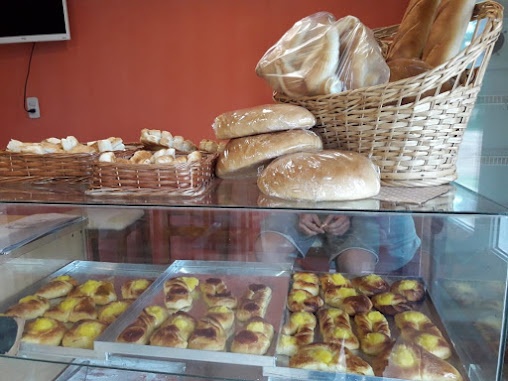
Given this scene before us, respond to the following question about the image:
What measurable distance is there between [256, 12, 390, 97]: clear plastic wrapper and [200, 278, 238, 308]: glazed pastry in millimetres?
588

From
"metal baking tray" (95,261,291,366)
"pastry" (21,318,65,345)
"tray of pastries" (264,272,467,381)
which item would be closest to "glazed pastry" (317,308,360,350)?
"tray of pastries" (264,272,467,381)

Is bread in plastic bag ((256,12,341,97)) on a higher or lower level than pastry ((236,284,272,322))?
higher

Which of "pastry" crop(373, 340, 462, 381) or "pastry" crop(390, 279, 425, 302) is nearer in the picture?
"pastry" crop(373, 340, 462, 381)

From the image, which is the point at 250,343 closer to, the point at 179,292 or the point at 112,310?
the point at 179,292

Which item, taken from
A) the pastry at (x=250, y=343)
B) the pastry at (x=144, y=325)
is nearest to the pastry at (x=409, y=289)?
the pastry at (x=250, y=343)

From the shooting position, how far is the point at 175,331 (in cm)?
92

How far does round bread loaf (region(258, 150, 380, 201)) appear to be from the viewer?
2.61 ft

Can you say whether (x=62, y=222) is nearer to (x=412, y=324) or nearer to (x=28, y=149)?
(x=28, y=149)

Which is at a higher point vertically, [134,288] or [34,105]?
[34,105]

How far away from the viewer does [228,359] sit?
85 cm

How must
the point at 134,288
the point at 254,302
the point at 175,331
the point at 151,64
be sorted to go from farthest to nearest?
the point at 151,64 → the point at 134,288 → the point at 254,302 → the point at 175,331

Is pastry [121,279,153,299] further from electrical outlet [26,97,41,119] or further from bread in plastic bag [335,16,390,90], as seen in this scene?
electrical outlet [26,97,41,119]

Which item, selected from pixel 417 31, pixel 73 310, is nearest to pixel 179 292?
pixel 73 310

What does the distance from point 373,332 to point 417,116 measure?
1.73ft
